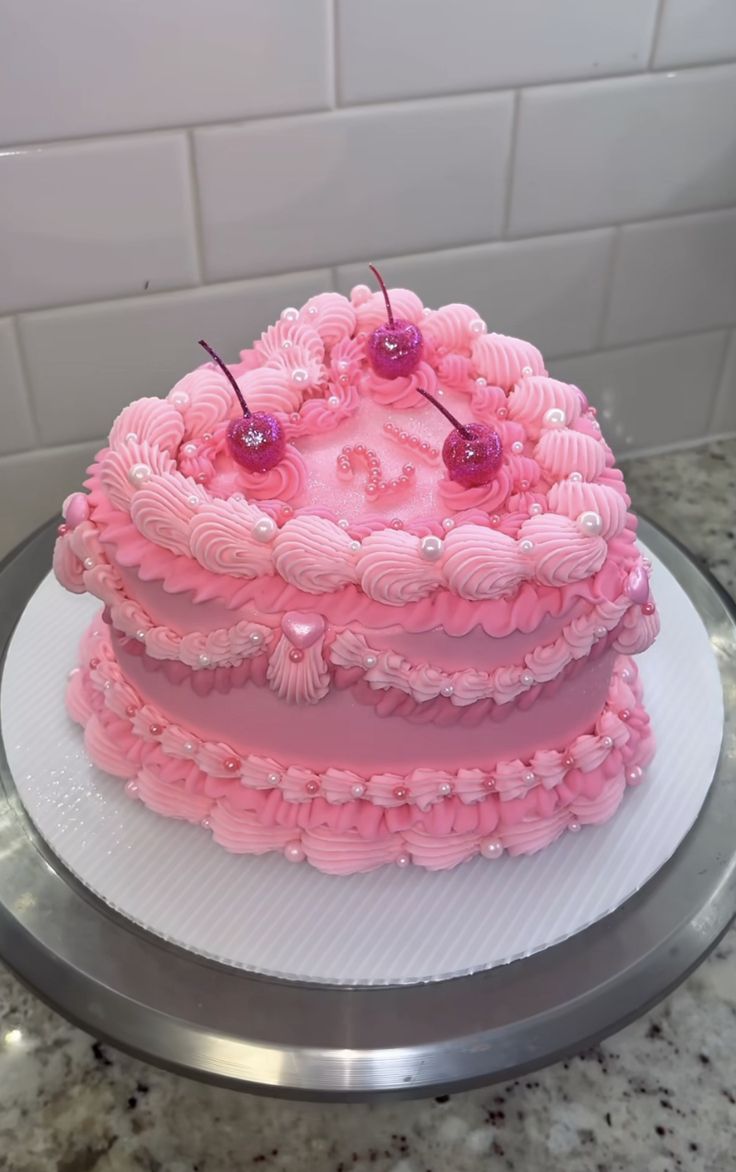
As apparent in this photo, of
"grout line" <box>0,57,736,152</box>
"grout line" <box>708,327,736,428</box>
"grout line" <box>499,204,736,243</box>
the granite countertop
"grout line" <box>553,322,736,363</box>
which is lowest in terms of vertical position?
the granite countertop

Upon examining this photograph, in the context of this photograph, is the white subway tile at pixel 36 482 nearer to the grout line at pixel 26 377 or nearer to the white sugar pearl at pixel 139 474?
the grout line at pixel 26 377

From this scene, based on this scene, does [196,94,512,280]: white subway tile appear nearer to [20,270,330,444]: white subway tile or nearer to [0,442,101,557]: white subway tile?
[20,270,330,444]: white subway tile

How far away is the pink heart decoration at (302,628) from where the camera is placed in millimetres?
710

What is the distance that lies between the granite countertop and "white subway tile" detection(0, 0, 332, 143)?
0.68 meters

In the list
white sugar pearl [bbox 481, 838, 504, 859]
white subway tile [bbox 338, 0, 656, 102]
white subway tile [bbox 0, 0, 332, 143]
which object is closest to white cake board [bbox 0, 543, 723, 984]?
white sugar pearl [bbox 481, 838, 504, 859]

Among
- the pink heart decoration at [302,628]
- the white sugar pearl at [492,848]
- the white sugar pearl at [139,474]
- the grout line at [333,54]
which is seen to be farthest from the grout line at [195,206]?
the white sugar pearl at [492,848]

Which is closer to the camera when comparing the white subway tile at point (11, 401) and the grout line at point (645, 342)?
the white subway tile at point (11, 401)

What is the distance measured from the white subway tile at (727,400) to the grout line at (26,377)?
2.50ft

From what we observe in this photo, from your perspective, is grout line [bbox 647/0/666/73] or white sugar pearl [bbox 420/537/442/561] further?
grout line [bbox 647/0/666/73]

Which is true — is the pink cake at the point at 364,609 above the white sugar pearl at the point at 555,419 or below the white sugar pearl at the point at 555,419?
below

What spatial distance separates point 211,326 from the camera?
1.09m

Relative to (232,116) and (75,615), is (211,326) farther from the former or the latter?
(75,615)

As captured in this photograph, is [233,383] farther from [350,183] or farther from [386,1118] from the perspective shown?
[386,1118]

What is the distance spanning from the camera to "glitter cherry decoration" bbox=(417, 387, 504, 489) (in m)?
0.75
